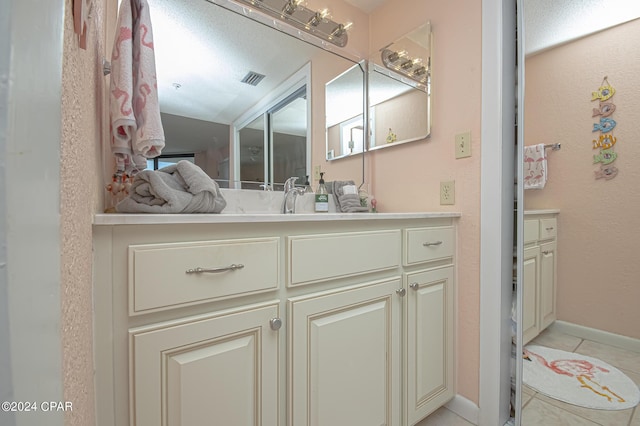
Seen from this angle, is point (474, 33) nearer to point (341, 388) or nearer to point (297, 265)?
point (297, 265)

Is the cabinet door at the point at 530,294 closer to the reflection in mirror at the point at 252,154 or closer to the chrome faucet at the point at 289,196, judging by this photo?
the chrome faucet at the point at 289,196

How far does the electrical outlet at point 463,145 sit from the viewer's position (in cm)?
130

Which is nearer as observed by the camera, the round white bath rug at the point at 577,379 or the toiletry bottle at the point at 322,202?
the round white bath rug at the point at 577,379

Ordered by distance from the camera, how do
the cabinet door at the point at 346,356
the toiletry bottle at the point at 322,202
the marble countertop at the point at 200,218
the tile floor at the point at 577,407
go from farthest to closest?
the toiletry bottle at the point at 322,202
the tile floor at the point at 577,407
the cabinet door at the point at 346,356
the marble countertop at the point at 200,218

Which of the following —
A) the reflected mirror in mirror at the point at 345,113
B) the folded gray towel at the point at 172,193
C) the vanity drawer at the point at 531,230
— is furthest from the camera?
the reflected mirror in mirror at the point at 345,113

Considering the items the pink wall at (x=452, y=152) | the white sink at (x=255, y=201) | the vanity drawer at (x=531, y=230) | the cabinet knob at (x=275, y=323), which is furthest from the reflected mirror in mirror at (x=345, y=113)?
the cabinet knob at (x=275, y=323)

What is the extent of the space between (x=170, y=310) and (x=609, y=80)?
5.93 feet

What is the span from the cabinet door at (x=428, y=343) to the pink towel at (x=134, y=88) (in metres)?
1.04

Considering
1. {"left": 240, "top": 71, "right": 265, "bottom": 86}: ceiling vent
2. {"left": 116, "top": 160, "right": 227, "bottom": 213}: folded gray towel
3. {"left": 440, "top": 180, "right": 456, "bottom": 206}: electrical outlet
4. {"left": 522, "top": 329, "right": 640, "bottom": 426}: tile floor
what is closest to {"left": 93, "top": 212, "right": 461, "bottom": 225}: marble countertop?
{"left": 116, "top": 160, "right": 227, "bottom": 213}: folded gray towel

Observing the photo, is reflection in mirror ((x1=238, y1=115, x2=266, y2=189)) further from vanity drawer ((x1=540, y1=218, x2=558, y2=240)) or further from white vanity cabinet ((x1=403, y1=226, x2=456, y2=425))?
vanity drawer ((x1=540, y1=218, x2=558, y2=240))

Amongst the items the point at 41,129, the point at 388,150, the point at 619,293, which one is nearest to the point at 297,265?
the point at 41,129

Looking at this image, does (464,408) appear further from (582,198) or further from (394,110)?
(394,110)

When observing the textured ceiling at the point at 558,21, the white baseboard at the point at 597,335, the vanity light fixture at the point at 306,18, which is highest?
the vanity light fixture at the point at 306,18

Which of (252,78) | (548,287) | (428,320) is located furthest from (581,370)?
(252,78)
